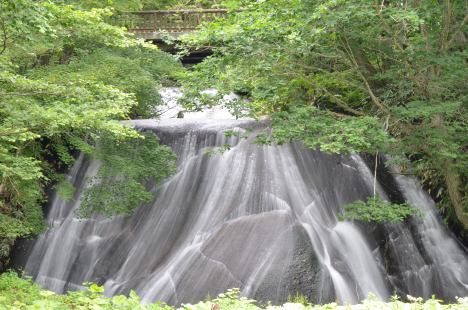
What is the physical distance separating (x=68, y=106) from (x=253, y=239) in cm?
457

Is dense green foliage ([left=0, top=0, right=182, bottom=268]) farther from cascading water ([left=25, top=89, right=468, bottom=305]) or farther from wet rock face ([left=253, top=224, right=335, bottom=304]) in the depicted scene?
wet rock face ([left=253, top=224, right=335, bottom=304])

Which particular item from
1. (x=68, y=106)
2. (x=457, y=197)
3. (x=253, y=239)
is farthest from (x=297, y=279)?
(x=68, y=106)

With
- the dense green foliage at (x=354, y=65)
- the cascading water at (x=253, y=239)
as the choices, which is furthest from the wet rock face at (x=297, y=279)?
the dense green foliage at (x=354, y=65)

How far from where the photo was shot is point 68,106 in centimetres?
623

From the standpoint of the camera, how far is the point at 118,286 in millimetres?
7945

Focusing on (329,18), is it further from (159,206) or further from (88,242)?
(88,242)

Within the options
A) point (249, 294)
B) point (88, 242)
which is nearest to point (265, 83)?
point (249, 294)

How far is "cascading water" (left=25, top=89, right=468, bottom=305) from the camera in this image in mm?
7223

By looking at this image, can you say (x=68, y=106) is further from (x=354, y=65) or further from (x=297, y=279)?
(x=354, y=65)

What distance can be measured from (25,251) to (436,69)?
435 inches

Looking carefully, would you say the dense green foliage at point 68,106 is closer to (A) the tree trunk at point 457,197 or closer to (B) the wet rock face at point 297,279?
(B) the wet rock face at point 297,279

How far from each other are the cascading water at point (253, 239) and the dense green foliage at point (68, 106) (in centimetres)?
81

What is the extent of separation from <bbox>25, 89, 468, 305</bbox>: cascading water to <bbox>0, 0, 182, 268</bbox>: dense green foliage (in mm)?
814

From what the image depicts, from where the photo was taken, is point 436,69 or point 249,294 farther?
point 436,69
